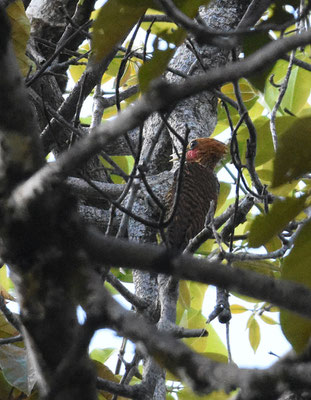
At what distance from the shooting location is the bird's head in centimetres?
455

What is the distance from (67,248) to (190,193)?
3.31 m

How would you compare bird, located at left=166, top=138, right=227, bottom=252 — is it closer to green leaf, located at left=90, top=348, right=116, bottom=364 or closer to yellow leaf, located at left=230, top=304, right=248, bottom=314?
yellow leaf, located at left=230, top=304, right=248, bottom=314

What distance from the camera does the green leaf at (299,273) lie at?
100 cm

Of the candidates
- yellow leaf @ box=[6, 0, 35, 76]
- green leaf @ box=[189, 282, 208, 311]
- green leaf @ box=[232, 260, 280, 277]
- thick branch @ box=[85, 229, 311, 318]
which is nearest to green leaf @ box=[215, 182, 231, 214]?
green leaf @ box=[189, 282, 208, 311]

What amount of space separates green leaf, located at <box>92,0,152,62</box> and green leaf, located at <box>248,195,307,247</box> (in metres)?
0.40

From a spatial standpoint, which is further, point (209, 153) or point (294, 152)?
point (209, 153)

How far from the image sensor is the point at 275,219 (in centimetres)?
103

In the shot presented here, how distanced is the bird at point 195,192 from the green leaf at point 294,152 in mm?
2359

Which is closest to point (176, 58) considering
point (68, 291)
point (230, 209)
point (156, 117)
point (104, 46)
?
point (156, 117)

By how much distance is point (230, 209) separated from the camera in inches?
83.3

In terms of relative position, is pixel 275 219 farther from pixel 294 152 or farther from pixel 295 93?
pixel 295 93

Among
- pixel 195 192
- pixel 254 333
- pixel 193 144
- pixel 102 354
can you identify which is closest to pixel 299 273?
pixel 102 354

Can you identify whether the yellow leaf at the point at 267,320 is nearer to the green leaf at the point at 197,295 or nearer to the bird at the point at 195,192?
the green leaf at the point at 197,295

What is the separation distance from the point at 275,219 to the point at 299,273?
0.09 meters
